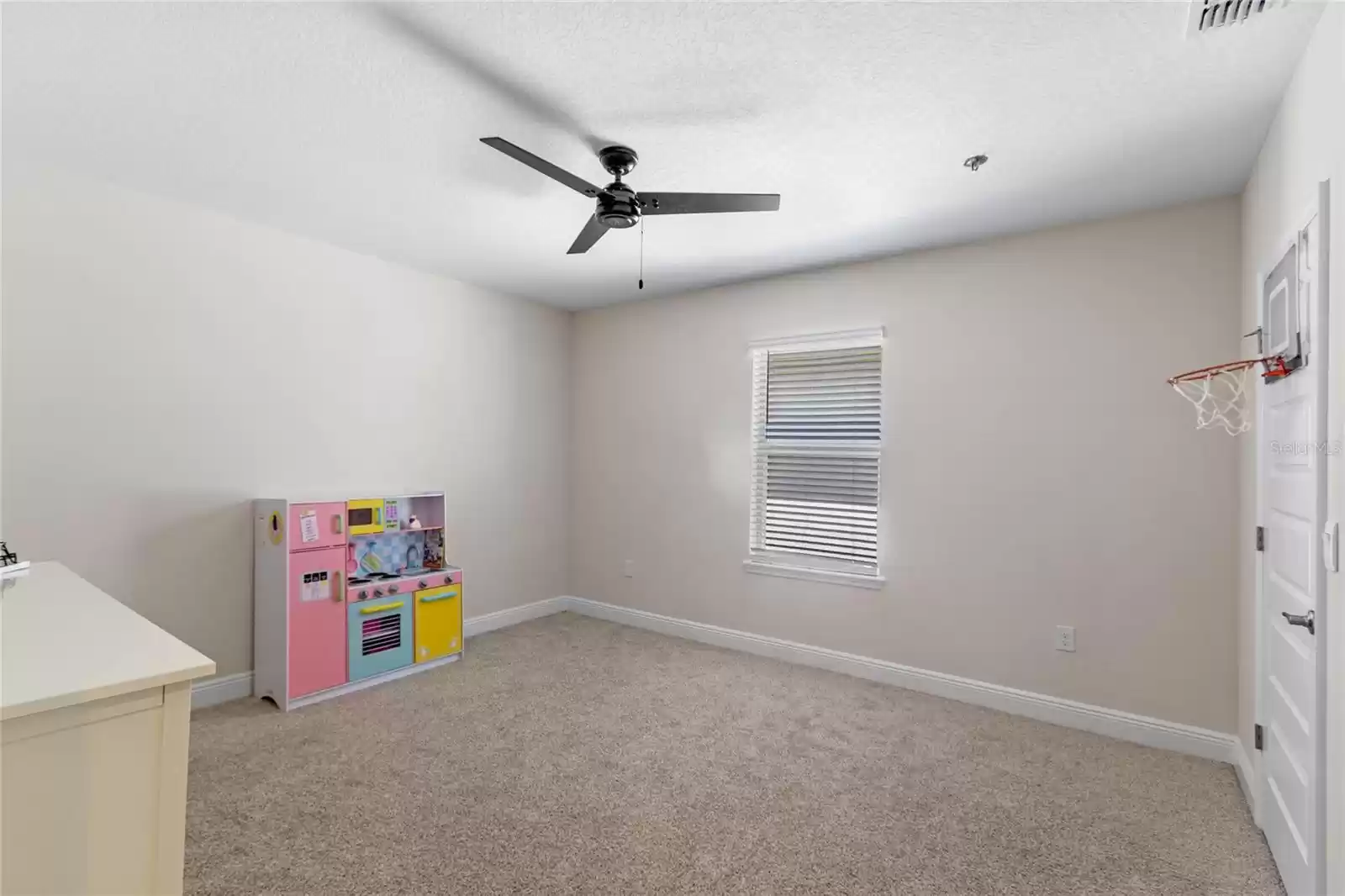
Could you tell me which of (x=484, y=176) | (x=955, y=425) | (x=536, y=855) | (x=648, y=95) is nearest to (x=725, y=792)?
(x=536, y=855)

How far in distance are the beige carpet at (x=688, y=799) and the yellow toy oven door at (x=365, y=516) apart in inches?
35.6

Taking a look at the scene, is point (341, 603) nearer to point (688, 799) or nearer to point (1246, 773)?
point (688, 799)

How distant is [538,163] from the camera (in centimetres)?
204

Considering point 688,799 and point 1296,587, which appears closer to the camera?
point 1296,587

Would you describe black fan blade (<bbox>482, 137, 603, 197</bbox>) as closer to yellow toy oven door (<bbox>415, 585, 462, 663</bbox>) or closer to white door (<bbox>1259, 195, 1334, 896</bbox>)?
white door (<bbox>1259, 195, 1334, 896</bbox>)

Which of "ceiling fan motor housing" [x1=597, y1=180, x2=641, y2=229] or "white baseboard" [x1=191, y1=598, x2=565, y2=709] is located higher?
"ceiling fan motor housing" [x1=597, y1=180, x2=641, y2=229]

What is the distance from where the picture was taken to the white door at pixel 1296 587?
1701 millimetres

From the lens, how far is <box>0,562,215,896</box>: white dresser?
109 cm

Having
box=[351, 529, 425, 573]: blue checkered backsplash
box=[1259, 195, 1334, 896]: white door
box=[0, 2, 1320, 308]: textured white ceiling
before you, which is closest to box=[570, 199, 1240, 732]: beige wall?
box=[0, 2, 1320, 308]: textured white ceiling

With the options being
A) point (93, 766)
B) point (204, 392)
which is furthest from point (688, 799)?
point (204, 392)

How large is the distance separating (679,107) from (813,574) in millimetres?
2861

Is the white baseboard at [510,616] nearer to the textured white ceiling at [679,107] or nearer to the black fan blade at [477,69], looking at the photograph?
the textured white ceiling at [679,107]

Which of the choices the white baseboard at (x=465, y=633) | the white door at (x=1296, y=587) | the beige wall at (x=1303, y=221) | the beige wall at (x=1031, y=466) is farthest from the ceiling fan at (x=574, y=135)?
the white baseboard at (x=465, y=633)

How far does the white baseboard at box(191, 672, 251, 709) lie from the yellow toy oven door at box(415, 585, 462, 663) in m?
0.86
